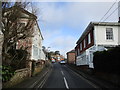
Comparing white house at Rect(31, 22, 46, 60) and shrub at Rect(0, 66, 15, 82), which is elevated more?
white house at Rect(31, 22, 46, 60)

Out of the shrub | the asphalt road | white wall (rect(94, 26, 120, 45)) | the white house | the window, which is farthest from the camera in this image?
the window

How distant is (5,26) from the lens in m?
12.0

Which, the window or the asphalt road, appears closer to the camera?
the asphalt road

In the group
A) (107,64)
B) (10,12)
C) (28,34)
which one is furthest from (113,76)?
(10,12)

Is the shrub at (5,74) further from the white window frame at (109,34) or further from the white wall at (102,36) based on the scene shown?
the white window frame at (109,34)

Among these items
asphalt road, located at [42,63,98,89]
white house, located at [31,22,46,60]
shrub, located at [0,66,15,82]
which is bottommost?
asphalt road, located at [42,63,98,89]

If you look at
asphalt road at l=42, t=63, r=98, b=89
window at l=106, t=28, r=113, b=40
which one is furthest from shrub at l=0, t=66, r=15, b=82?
→ window at l=106, t=28, r=113, b=40

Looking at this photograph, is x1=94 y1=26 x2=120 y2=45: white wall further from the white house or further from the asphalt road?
the white house

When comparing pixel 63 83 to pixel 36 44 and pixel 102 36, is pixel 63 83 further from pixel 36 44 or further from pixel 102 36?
pixel 36 44

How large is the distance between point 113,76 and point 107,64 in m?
1.17

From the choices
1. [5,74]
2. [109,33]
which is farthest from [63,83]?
→ [109,33]

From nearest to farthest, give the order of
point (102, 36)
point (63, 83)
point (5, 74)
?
point (5, 74)
point (63, 83)
point (102, 36)

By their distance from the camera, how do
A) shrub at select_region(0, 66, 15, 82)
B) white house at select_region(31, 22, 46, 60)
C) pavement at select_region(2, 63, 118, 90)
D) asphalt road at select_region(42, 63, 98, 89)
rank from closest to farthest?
1. shrub at select_region(0, 66, 15, 82)
2. pavement at select_region(2, 63, 118, 90)
3. asphalt road at select_region(42, 63, 98, 89)
4. white house at select_region(31, 22, 46, 60)

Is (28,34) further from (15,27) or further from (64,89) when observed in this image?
(64,89)
